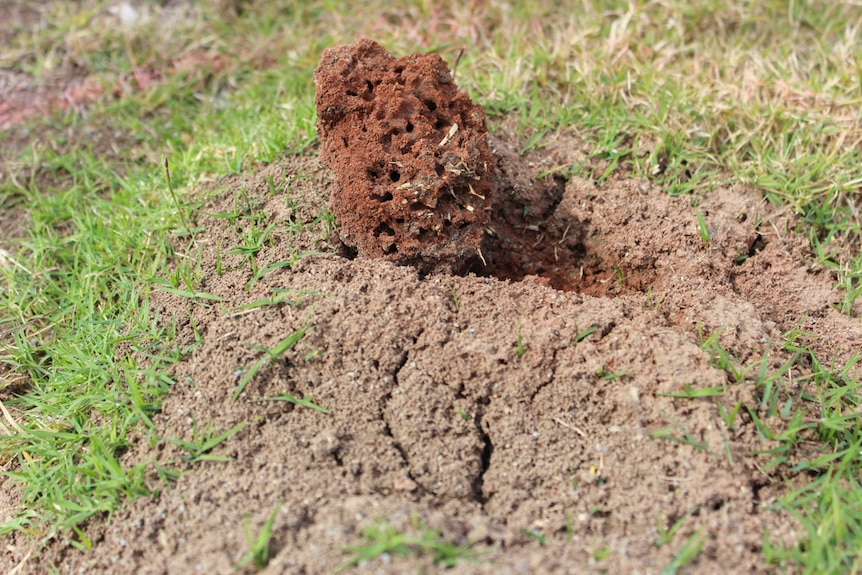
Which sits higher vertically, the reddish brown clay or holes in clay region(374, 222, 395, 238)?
the reddish brown clay

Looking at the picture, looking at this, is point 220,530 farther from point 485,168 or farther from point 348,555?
point 485,168

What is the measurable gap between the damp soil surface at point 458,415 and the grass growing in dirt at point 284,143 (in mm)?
70

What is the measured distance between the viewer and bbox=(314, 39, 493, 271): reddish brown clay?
258cm

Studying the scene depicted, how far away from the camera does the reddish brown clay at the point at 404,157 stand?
258cm

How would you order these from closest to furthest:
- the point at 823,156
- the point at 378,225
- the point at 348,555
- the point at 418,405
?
the point at 348,555
the point at 418,405
the point at 378,225
the point at 823,156

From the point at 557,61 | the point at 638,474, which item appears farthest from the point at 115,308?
the point at 557,61

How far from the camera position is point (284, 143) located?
3215 millimetres

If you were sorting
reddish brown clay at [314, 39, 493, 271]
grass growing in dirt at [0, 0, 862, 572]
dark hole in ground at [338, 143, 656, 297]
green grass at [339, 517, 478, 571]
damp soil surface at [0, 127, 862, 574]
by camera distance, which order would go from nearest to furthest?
green grass at [339, 517, 478, 571] < damp soil surface at [0, 127, 862, 574] < grass growing in dirt at [0, 0, 862, 572] < reddish brown clay at [314, 39, 493, 271] < dark hole in ground at [338, 143, 656, 297]

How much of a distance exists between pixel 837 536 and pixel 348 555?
50.1 inches

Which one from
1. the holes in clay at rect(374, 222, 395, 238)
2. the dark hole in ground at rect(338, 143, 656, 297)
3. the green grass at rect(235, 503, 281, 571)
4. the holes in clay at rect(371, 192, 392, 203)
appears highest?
the holes in clay at rect(371, 192, 392, 203)

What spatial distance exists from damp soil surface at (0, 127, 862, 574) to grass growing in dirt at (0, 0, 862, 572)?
0.23ft

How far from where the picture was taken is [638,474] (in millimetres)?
2172

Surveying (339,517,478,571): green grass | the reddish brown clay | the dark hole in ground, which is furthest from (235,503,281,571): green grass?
the dark hole in ground

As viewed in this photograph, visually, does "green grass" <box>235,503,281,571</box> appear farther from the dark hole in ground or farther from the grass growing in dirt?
the dark hole in ground
